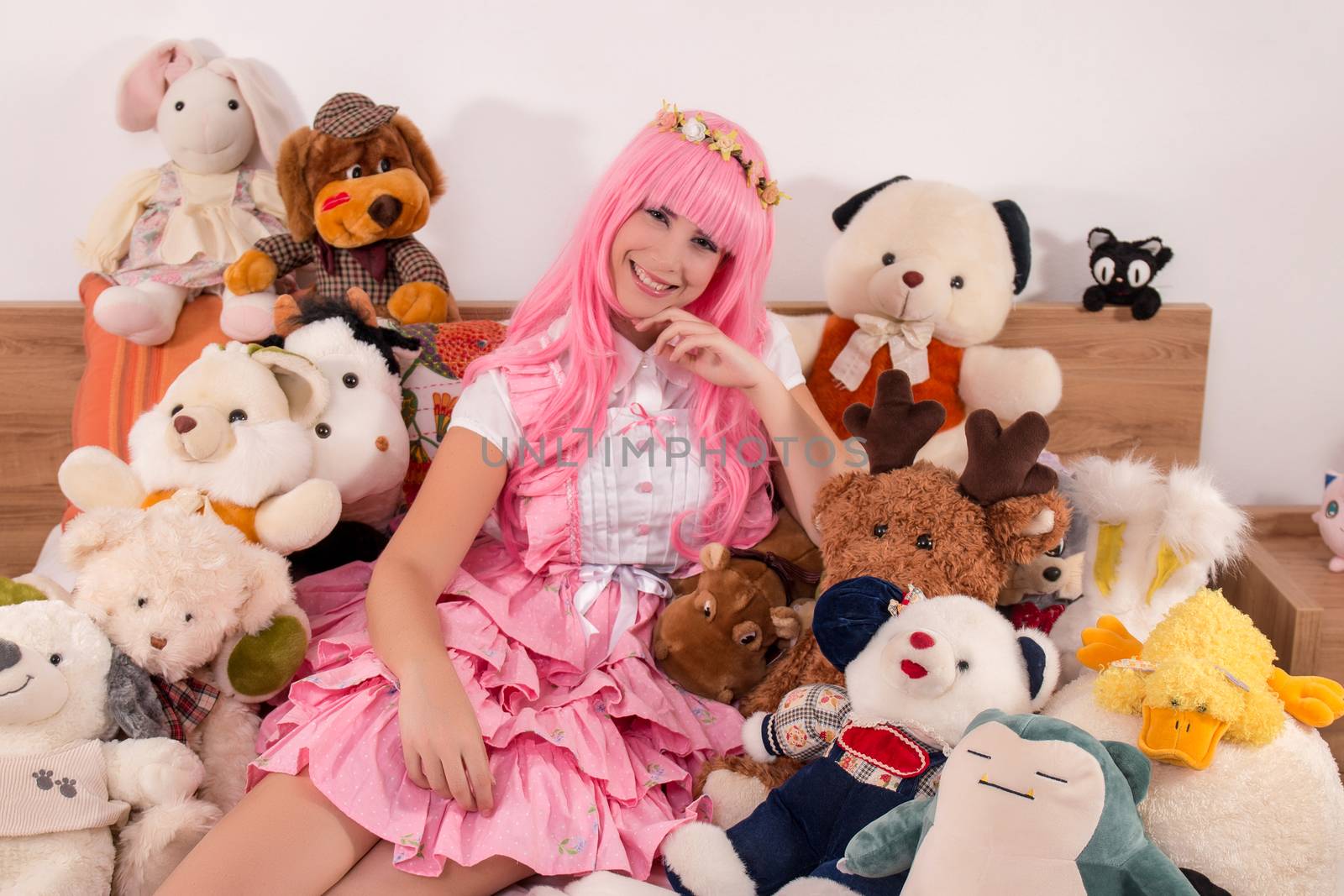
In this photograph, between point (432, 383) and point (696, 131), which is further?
point (432, 383)

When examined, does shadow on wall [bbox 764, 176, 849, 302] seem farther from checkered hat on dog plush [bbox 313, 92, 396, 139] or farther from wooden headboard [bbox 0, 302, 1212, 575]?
checkered hat on dog plush [bbox 313, 92, 396, 139]

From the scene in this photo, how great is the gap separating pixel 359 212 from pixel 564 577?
2.19ft

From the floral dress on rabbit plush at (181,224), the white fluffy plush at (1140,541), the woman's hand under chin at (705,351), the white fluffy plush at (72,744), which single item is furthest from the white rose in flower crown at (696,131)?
the white fluffy plush at (72,744)

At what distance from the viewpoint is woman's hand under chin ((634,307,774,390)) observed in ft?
4.50

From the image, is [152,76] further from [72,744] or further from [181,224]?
[72,744]

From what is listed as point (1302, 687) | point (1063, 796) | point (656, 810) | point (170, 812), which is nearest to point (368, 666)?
point (170, 812)

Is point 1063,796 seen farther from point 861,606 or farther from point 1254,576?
point 1254,576

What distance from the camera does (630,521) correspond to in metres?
1.44

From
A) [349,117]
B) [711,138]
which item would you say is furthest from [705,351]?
[349,117]

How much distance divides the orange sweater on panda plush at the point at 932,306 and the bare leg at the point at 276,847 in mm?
945

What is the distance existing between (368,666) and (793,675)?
1.66ft

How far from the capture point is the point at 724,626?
4.45 feet

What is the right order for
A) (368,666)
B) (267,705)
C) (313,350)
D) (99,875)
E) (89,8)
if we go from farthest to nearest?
1. (89,8)
2. (313,350)
3. (267,705)
4. (368,666)
5. (99,875)

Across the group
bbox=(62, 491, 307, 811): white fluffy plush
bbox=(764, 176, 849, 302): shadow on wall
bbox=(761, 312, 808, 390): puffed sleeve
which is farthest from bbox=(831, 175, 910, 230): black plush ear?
bbox=(62, 491, 307, 811): white fluffy plush
